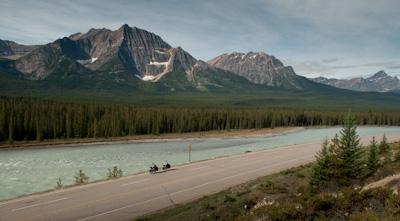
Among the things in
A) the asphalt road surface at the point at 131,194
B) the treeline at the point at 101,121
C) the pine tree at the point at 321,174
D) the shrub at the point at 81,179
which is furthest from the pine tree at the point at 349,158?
the treeline at the point at 101,121

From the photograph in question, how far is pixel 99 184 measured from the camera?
23750mm

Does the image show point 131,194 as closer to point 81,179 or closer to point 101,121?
point 81,179

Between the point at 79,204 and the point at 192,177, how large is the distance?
10970 millimetres

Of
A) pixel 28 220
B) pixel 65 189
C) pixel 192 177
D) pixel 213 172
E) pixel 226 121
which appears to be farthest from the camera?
pixel 226 121

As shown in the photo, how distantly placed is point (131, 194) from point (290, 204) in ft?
40.6

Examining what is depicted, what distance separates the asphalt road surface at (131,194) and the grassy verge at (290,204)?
1.96m

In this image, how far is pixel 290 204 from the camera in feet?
46.5

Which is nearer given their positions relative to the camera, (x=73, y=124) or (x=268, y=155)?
(x=268, y=155)

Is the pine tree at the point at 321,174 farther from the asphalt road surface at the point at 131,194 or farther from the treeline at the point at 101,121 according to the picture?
the treeline at the point at 101,121

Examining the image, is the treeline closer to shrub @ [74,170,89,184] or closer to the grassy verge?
shrub @ [74,170,89,184]

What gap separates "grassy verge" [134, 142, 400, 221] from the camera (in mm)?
11555

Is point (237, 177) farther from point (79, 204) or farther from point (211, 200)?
point (79, 204)

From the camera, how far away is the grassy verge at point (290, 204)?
11.6 m

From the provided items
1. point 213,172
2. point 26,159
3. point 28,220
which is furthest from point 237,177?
point 26,159
